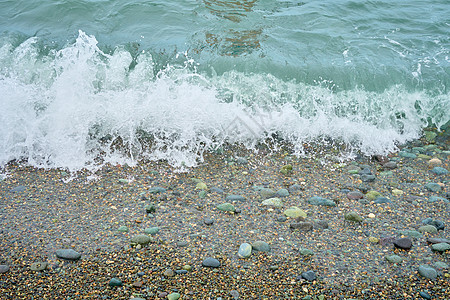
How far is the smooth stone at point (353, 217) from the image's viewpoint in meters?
3.24

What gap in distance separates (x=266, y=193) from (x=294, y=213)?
1.25ft

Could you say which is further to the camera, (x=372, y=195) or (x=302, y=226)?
(x=372, y=195)

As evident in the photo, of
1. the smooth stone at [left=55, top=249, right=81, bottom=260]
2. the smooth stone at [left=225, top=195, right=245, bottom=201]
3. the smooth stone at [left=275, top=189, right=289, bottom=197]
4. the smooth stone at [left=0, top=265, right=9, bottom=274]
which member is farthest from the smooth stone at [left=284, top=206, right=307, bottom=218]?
the smooth stone at [left=0, top=265, right=9, bottom=274]

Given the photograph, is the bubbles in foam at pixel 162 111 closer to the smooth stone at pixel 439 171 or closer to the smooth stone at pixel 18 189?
the smooth stone at pixel 18 189

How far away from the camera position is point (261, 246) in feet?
9.34

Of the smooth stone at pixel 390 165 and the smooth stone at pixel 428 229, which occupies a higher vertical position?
the smooth stone at pixel 390 165

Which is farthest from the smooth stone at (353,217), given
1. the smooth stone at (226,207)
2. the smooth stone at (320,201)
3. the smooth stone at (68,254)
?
the smooth stone at (68,254)

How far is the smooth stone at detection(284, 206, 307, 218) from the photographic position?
3254 millimetres

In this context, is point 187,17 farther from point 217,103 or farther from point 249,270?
point 249,270

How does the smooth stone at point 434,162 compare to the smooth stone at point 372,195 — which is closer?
the smooth stone at point 372,195

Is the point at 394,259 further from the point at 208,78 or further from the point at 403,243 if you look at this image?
the point at 208,78

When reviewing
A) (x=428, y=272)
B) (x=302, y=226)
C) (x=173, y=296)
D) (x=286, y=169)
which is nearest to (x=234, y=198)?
(x=302, y=226)

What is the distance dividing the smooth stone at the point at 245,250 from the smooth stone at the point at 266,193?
0.77 m

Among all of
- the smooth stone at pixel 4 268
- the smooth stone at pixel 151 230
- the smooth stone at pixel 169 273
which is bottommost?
the smooth stone at pixel 169 273
